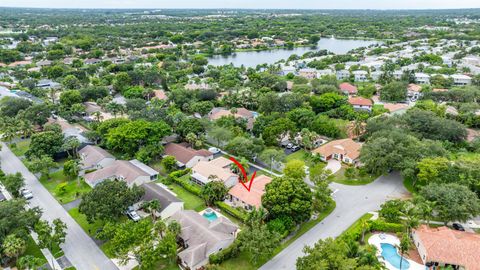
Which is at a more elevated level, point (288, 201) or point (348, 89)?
point (288, 201)

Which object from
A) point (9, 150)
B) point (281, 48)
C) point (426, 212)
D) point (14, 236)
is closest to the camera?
point (14, 236)

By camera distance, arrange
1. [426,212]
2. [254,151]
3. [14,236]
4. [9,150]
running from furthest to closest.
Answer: [9,150]
[254,151]
[426,212]
[14,236]

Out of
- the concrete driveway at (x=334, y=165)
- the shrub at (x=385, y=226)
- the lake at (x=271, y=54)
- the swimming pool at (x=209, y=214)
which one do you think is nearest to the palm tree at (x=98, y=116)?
the swimming pool at (x=209, y=214)

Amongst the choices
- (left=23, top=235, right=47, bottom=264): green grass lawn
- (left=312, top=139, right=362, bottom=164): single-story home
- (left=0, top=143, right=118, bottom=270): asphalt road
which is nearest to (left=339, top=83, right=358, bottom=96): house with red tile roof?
(left=312, top=139, right=362, bottom=164): single-story home

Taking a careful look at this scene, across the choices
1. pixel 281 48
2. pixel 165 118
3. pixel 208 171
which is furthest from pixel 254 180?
pixel 281 48

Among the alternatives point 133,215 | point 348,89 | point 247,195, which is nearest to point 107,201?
point 133,215

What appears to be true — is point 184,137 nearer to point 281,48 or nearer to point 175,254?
point 175,254

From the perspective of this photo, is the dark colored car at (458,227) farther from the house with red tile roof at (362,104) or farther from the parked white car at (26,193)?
the parked white car at (26,193)

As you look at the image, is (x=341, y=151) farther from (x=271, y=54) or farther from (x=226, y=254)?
(x=271, y=54)
